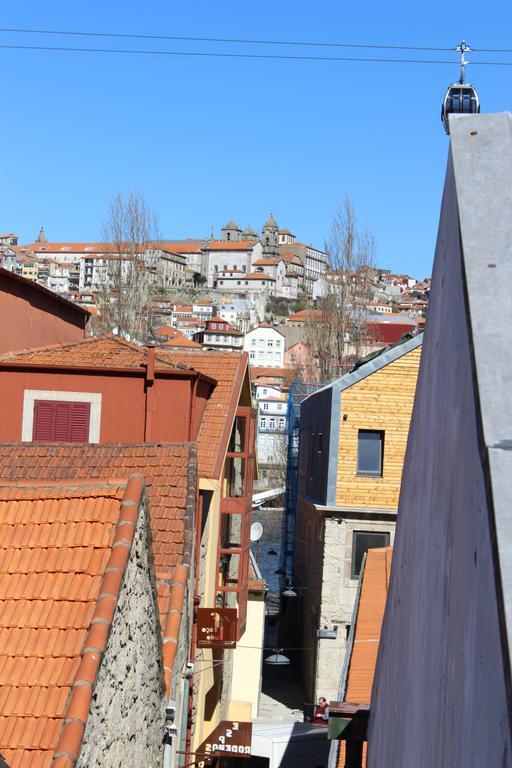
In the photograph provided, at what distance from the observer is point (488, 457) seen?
188 cm

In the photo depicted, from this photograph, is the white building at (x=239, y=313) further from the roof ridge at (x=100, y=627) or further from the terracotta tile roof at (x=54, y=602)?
the roof ridge at (x=100, y=627)

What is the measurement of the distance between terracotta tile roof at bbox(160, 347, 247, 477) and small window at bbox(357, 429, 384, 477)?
20.3 ft

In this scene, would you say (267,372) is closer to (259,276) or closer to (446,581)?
(259,276)

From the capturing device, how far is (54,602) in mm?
5078

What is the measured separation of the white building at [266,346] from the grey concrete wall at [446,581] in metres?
129

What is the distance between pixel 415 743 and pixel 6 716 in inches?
86.2

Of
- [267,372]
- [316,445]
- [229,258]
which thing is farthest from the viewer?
[229,258]

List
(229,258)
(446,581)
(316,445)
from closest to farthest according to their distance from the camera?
(446,581)
(316,445)
(229,258)

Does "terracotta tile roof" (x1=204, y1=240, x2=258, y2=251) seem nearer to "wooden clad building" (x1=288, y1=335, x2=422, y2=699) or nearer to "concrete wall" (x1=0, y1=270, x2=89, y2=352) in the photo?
"wooden clad building" (x1=288, y1=335, x2=422, y2=699)

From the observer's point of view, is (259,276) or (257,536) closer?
(257,536)

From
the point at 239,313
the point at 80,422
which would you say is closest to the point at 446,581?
the point at 80,422

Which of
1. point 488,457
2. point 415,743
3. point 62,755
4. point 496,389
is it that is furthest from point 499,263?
point 62,755

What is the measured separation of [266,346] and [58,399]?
12046cm

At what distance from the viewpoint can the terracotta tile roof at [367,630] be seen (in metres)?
9.20
